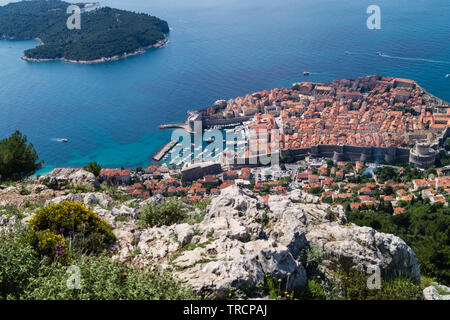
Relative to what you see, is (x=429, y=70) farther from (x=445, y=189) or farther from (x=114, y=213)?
(x=114, y=213)

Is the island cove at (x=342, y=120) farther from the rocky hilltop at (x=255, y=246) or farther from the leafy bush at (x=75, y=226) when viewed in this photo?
the leafy bush at (x=75, y=226)

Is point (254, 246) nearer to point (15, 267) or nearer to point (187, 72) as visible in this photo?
point (15, 267)

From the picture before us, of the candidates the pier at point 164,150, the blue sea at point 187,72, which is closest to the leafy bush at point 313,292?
the pier at point 164,150

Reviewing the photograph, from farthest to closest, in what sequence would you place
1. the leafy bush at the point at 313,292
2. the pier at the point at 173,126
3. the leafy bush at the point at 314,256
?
the pier at the point at 173,126
the leafy bush at the point at 314,256
the leafy bush at the point at 313,292

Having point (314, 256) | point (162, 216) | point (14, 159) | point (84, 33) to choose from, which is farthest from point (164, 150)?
point (84, 33)

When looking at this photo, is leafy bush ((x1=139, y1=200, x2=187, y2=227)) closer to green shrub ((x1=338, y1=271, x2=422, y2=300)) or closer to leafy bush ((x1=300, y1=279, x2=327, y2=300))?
leafy bush ((x1=300, y1=279, x2=327, y2=300))
